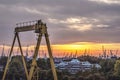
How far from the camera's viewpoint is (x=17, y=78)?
215 feet

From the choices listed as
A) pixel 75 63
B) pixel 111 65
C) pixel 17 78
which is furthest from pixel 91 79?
pixel 75 63

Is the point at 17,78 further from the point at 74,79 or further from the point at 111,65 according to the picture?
the point at 111,65

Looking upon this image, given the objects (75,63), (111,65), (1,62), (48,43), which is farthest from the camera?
(75,63)

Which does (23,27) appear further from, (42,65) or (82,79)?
(42,65)

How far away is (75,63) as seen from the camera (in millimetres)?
125375

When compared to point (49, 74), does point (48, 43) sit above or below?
above

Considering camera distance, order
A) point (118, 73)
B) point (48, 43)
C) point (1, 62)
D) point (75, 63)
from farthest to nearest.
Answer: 1. point (75, 63)
2. point (1, 62)
3. point (118, 73)
4. point (48, 43)

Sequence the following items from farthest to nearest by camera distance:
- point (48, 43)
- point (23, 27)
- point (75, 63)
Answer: point (75, 63)
point (23, 27)
point (48, 43)

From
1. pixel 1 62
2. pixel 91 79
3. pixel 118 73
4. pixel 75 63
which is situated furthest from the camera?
pixel 75 63

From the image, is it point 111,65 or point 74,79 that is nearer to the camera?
point 74,79

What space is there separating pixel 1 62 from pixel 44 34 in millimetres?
73004

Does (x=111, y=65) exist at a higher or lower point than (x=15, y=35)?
lower

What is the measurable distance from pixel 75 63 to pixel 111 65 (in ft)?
154

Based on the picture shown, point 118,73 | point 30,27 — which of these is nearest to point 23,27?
point 30,27
